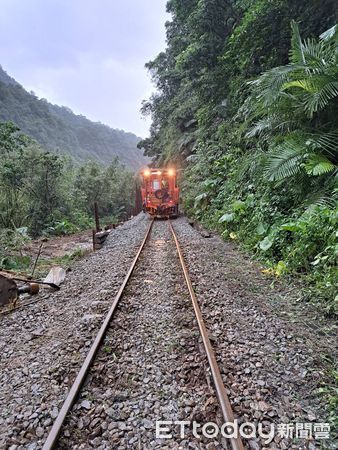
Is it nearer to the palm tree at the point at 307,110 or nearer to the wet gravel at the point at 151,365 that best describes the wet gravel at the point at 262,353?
the wet gravel at the point at 151,365

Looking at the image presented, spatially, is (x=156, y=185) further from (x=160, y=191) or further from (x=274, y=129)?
(x=274, y=129)

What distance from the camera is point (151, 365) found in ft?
9.55

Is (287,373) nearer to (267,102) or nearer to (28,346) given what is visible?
(28,346)

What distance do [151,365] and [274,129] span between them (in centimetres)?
636

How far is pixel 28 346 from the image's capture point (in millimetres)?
3521

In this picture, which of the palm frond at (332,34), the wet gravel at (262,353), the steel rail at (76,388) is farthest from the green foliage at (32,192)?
the palm frond at (332,34)

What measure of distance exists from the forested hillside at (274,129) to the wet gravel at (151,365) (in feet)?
3.91

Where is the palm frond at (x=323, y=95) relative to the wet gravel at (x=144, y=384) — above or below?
above

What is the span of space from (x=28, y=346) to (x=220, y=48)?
14.1m

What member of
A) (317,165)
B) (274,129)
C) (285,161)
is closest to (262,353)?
(317,165)

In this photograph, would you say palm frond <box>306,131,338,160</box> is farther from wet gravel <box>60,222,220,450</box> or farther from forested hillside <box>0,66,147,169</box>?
forested hillside <box>0,66,147,169</box>

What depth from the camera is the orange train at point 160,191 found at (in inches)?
634

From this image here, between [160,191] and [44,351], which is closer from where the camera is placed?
[44,351]

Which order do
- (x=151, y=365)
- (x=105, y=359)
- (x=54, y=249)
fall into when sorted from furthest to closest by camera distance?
(x=54, y=249) → (x=105, y=359) → (x=151, y=365)
